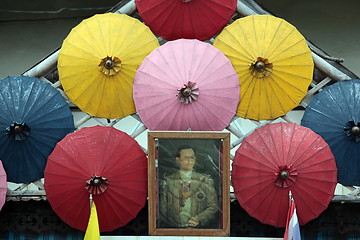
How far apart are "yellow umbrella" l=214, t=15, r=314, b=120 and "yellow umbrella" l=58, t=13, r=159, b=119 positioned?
33.0 inches

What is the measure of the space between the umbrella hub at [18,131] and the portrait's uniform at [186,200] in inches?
56.2

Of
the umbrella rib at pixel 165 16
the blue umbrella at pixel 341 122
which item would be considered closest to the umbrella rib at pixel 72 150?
the umbrella rib at pixel 165 16

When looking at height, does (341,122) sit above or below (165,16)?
below

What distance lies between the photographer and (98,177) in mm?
9617

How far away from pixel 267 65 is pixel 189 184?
4.48ft

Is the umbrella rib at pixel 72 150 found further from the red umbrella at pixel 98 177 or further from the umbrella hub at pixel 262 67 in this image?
the umbrella hub at pixel 262 67

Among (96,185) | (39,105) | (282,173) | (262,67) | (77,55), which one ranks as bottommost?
(96,185)

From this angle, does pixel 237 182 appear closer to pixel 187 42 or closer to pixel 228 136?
pixel 228 136

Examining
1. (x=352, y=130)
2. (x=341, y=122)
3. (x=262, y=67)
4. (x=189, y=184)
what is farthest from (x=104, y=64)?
(x=352, y=130)

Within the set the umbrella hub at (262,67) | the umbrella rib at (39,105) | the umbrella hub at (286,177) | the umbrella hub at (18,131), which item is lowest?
the umbrella hub at (286,177)

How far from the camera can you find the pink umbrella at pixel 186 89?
959 cm

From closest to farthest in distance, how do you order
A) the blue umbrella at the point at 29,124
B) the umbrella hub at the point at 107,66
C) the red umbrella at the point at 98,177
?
the red umbrella at the point at 98,177, the umbrella hub at the point at 107,66, the blue umbrella at the point at 29,124

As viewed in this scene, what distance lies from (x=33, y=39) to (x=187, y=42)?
338cm

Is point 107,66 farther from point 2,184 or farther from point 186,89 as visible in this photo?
point 2,184
